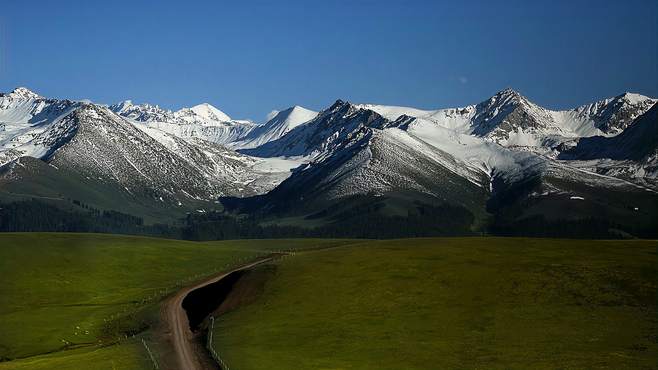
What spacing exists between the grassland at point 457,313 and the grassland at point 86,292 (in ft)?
46.5

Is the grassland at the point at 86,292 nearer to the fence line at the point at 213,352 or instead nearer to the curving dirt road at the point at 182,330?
the curving dirt road at the point at 182,330

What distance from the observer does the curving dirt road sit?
8678 centimetres

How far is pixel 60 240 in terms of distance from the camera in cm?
18400

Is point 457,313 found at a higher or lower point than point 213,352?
higher

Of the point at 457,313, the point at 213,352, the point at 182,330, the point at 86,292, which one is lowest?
the point at 213,352

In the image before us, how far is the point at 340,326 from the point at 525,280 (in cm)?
2970

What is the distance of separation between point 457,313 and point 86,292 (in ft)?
241

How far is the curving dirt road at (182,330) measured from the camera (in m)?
86.8

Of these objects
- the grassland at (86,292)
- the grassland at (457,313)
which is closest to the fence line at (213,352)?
the grassland at (457,313)

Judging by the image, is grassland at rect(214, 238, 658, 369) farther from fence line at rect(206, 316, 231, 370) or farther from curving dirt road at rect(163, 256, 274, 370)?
curving dirt road at rect(163, 256, 274, 370)

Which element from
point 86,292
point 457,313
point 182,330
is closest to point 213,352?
point 182,330

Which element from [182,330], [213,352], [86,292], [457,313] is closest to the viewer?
[213,352]

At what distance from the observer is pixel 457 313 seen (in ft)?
334

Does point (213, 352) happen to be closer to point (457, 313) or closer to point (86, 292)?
point (457, 313)
